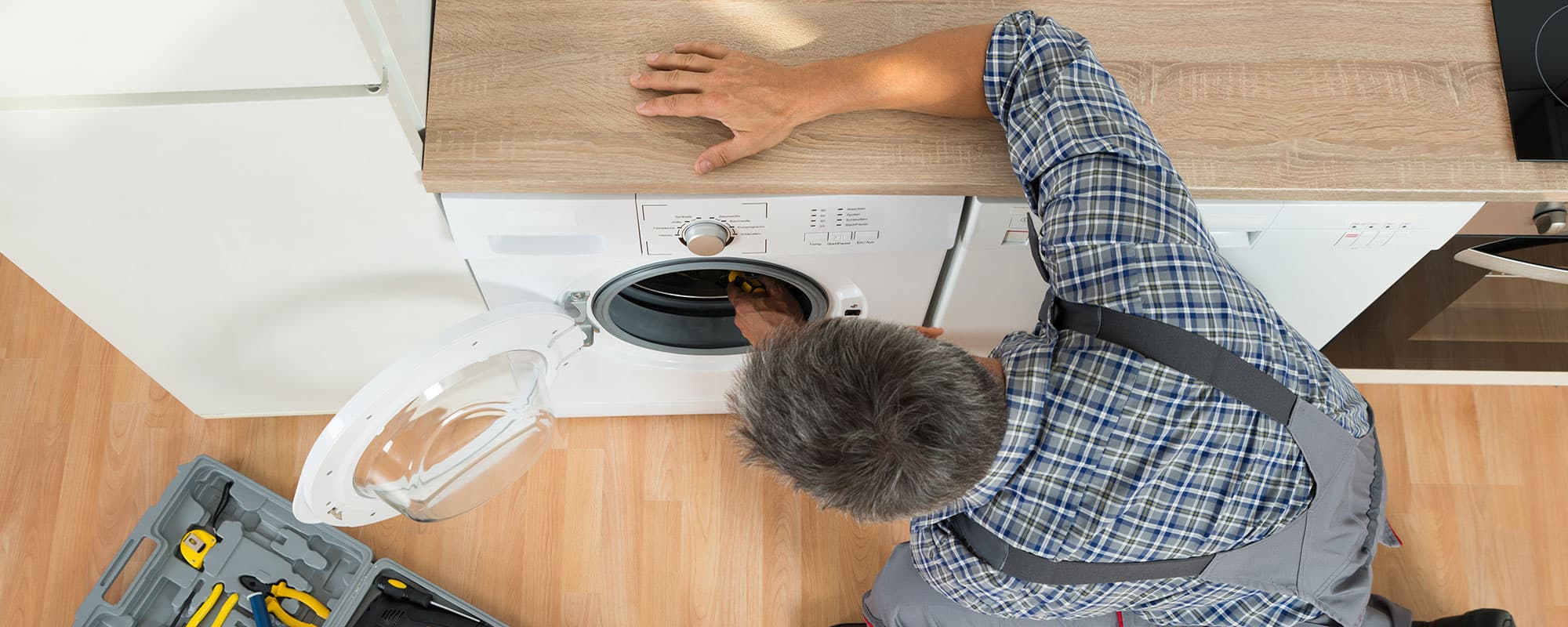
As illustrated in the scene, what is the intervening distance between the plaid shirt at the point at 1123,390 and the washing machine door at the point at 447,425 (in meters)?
0.59

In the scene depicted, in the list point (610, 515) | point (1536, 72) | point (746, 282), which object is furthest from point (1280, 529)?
point (610, 515)

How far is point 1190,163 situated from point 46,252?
1.55 meters

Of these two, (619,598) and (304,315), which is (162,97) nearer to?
(304,315)

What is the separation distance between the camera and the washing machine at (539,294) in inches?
46.0

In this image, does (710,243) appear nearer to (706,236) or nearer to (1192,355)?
(706,236)

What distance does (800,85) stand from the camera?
1.24 m

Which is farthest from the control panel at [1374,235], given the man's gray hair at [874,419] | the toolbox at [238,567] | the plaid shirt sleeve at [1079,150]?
the toolbox at [238,567]

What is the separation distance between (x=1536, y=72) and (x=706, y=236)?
1178 mm

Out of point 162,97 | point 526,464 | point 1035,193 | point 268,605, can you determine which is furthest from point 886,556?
point 162,97

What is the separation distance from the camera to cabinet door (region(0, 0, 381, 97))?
918 millimetres

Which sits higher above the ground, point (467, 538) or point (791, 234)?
point (791, 234)

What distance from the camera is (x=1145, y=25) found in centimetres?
137

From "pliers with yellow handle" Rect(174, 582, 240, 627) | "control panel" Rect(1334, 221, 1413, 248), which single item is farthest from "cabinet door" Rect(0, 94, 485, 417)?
"control panel" Rect(1334, 221, 1413, 248)

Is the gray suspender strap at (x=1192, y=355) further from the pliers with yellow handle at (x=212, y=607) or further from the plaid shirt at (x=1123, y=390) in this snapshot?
the pliers with yellow handle at (x=212, y=607)
